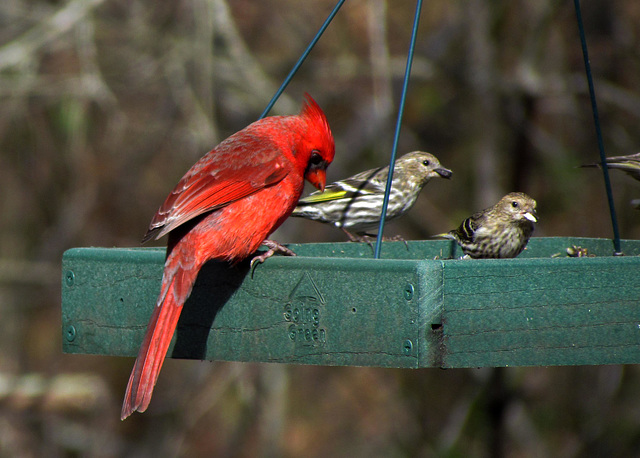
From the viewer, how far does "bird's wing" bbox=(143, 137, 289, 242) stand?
3.94 meters

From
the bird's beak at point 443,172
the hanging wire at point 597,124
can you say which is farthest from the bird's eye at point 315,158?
the bird's beak at point 443,172

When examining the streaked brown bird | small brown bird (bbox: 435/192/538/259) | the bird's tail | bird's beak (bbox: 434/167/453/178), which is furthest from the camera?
bird's beak (bbox: 434/167/453/178)

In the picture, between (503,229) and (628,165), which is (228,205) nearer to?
(503,229)

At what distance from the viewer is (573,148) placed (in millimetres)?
9031

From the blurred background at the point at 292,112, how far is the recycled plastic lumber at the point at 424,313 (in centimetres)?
364

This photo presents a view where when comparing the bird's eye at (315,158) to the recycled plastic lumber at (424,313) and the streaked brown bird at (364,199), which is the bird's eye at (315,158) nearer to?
the recycled plastic lumber at (424,313)

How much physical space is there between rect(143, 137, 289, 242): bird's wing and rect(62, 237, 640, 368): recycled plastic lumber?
1.17ft

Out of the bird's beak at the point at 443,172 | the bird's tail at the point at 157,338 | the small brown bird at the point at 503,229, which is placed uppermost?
the bird's beak at the point at 443,172

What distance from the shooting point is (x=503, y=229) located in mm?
4566

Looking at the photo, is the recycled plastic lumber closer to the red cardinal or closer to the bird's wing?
the red cardinal

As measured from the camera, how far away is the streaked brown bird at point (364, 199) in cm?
583

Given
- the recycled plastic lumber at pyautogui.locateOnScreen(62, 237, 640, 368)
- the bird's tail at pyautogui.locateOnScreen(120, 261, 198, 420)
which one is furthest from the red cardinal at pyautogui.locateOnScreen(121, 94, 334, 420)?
the recycled plastic lumber at pyautogui.locateOnScreen(62, 237, 640, 368)

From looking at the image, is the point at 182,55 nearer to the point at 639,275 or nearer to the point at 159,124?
the point at 159,124

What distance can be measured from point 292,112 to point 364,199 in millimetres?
2249
